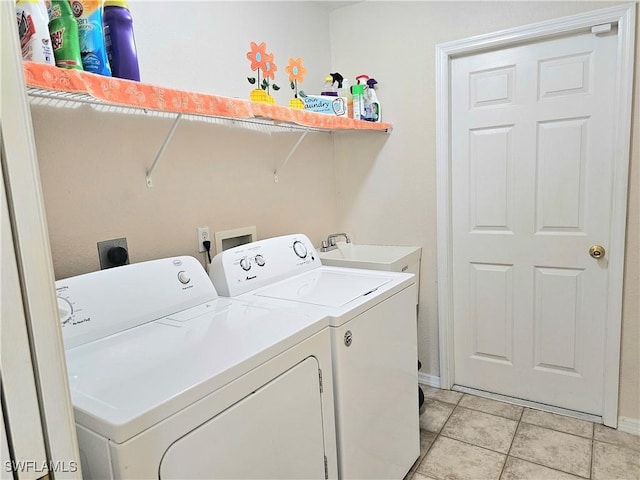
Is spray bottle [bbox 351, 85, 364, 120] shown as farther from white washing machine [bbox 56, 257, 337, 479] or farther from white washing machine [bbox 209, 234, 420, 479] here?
white washing machine [bbox 56, 257, 337, 479]

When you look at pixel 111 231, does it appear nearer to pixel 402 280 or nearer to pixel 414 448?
pixel 402 280

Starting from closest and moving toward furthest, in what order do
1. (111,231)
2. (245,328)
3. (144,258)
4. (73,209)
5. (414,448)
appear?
(245,328) → (73,209) → (111,231) → (144,258) → (414,448)

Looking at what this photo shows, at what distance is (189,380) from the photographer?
0.97m

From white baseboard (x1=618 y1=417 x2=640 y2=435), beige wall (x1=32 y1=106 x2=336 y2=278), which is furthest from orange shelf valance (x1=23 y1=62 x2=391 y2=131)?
white baseboard (x1=618 y1=417 x2=640 y2=435)

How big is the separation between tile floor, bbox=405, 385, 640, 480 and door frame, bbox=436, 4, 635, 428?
0.20m

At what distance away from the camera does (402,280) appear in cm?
179

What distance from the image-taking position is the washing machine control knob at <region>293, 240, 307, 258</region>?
6.79 ft

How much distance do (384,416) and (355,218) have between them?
56.7 inches

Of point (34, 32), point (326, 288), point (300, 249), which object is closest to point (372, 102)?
Answer: point (300, 249)

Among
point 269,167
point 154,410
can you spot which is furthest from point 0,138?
point 269,167

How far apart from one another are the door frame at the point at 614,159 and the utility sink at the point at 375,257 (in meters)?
0.19

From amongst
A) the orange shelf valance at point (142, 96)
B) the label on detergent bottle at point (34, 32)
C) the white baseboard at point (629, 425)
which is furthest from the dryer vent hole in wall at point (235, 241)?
the white baseboard at point (629, 425)

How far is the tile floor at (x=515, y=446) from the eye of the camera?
1915mm

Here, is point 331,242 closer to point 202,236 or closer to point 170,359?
point 202,236
